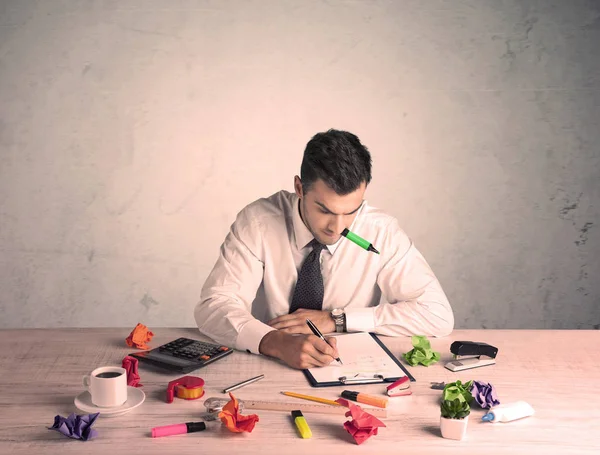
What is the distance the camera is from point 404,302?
249cm

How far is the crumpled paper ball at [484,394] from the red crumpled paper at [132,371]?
83 centimetres

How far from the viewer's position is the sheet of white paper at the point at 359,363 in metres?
2.00

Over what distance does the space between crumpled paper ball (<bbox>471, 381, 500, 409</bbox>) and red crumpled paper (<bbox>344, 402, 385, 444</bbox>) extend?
0.28m

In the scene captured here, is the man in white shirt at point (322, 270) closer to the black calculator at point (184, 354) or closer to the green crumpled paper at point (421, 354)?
the black calculator at point (184, 354)

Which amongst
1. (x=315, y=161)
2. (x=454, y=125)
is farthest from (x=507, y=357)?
(x=454, y=125)

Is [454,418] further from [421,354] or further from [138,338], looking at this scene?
[138,338]

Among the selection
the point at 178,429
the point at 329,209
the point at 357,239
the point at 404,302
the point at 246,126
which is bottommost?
the point at 178,429

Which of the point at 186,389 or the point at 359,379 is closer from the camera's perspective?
the point at 186,389

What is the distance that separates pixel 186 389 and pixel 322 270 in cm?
99

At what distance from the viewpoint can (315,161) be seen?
2.48 meters

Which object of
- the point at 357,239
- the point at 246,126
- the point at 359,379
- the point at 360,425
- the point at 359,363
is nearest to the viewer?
the point at 360,425

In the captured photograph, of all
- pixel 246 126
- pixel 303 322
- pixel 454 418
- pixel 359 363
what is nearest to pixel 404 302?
pixel 303 322

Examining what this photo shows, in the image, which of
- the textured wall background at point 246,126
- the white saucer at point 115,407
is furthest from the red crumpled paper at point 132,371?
the textured wall background at point 246,126

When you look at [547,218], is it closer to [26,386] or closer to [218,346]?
[218,346]
